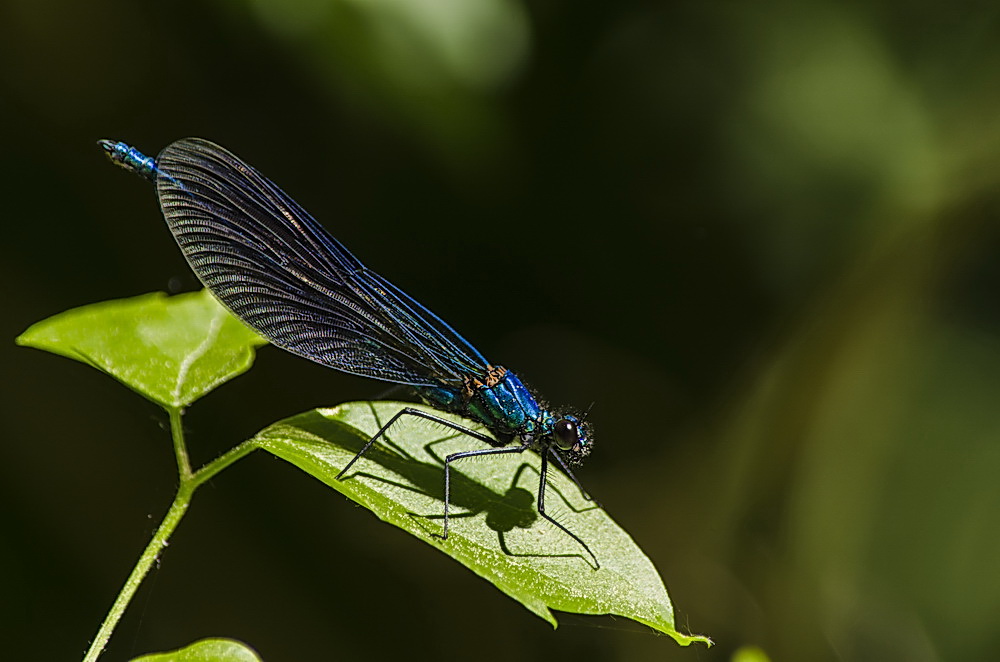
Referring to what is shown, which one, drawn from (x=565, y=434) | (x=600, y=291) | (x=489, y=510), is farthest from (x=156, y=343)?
(x=600, y=291)

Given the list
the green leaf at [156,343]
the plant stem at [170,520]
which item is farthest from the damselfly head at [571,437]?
the plant stem at [170,520]

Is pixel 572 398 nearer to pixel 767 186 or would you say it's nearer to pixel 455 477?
pixel 767 186

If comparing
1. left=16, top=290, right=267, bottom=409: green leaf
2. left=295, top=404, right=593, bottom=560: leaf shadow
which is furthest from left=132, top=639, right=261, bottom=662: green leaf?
left=16, top=290, right=267, bottom=409: green leaf

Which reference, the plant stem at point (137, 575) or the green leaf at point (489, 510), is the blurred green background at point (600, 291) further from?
the plant stem at point (137, 575)

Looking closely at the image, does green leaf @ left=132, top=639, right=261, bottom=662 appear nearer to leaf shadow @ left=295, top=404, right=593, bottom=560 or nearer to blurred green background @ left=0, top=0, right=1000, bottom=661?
leaf shadow @ left=295, top=404, right=593, bottom=560

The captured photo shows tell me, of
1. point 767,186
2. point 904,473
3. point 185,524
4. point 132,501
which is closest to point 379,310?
point 185,524

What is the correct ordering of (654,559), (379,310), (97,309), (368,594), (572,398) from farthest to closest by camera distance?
1. (572,398)
2. (654,559)
3. (368,594)
4. (379,310)
5. (97,309)

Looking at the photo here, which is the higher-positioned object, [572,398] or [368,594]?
[572,398]
